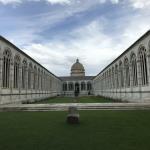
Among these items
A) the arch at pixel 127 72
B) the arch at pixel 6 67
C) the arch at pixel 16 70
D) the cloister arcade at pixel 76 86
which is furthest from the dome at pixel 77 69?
the arch at pixel 6 67

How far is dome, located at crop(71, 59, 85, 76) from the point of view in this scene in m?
87.2

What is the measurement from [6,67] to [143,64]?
558 inches

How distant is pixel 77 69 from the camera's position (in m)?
87.8

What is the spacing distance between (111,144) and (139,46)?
17.8 meters

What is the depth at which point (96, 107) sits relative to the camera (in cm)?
1697

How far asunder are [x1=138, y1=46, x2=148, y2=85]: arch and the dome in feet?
211

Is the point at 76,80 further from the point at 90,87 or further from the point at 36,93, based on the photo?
the point at 36,93

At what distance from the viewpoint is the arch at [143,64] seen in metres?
21.5

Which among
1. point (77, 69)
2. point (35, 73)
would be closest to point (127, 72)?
point (35, 73)

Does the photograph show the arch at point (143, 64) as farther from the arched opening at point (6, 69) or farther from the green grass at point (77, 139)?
the green grass at point (77, 139)

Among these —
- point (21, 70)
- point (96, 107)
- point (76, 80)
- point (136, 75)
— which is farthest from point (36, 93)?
point (76, 80)

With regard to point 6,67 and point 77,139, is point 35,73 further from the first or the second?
point 77,139

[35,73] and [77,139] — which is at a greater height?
[35,73]

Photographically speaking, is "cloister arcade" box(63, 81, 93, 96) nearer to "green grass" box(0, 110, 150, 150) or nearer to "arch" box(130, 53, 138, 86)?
"arch" box(130, 53, 138, 86)
